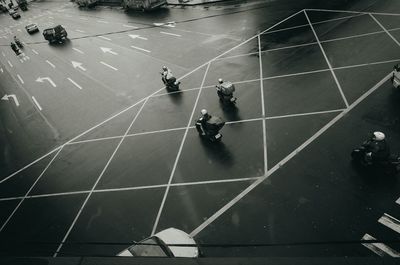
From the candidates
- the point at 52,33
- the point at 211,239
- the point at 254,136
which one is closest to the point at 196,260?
the point at 211,239

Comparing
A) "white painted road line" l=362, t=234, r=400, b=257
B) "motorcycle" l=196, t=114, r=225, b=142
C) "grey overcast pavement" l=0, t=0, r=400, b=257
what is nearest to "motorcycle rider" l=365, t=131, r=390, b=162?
"grey overcast pavement" l=0, t=0, r=400, b=257

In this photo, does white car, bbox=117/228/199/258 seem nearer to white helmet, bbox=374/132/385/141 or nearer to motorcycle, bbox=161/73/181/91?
white helmet, bbox=374/132/385/141

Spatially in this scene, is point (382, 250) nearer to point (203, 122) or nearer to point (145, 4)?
point (203, 122)

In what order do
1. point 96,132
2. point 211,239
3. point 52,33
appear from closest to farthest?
point 211,239 < point 96,132 < point 52,33

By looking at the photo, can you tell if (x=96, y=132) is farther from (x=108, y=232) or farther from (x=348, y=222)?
(x=348, y=222)

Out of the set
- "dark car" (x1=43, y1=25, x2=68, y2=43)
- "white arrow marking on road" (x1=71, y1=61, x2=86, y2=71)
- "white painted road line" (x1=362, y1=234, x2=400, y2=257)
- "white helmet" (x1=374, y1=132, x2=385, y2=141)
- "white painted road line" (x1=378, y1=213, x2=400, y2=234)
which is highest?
"dark car" (x1=43, y1=25, x2=68, y2=43)

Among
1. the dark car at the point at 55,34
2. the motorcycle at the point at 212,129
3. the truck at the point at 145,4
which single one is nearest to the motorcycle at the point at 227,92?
the motorcycle at the point at 212,129

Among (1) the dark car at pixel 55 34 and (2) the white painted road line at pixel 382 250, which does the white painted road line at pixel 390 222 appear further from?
(1) the dark car at pixel 55 34
